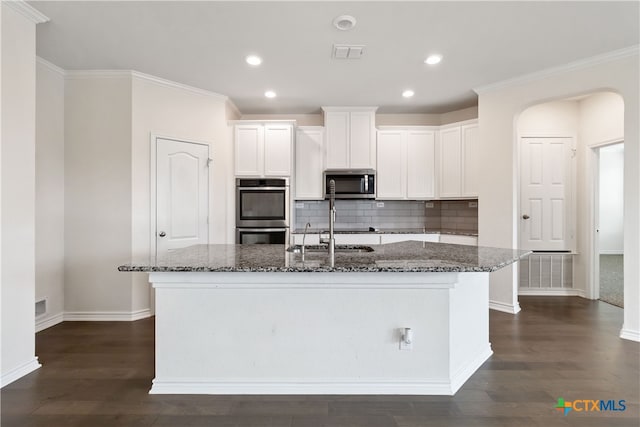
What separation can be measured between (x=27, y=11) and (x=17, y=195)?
1.35 metres

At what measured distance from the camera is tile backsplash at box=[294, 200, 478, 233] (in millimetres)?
5070

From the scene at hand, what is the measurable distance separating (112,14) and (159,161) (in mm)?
1561

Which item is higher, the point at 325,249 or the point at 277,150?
the point at 277,150

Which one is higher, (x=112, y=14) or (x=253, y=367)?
(x=112, y=14)

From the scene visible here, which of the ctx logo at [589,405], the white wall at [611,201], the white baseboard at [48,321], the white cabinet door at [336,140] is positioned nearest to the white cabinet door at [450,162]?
the white cabinet door at [336,140]

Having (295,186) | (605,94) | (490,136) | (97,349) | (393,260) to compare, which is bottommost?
(97,349)

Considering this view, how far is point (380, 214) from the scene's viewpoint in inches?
203

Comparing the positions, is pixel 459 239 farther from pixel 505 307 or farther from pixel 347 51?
pixel 347 51

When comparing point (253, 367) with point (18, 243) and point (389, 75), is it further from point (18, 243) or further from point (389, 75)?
point (389, 75)

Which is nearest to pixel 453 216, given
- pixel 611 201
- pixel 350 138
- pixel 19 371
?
pixel 350 138

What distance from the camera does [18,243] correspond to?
2367mm

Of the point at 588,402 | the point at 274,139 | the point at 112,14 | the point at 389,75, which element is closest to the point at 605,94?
the point at 389,75

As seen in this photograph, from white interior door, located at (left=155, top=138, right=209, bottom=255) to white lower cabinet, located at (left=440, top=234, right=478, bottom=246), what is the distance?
318 centimetres

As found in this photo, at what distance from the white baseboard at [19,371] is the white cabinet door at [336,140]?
12.0 feet
